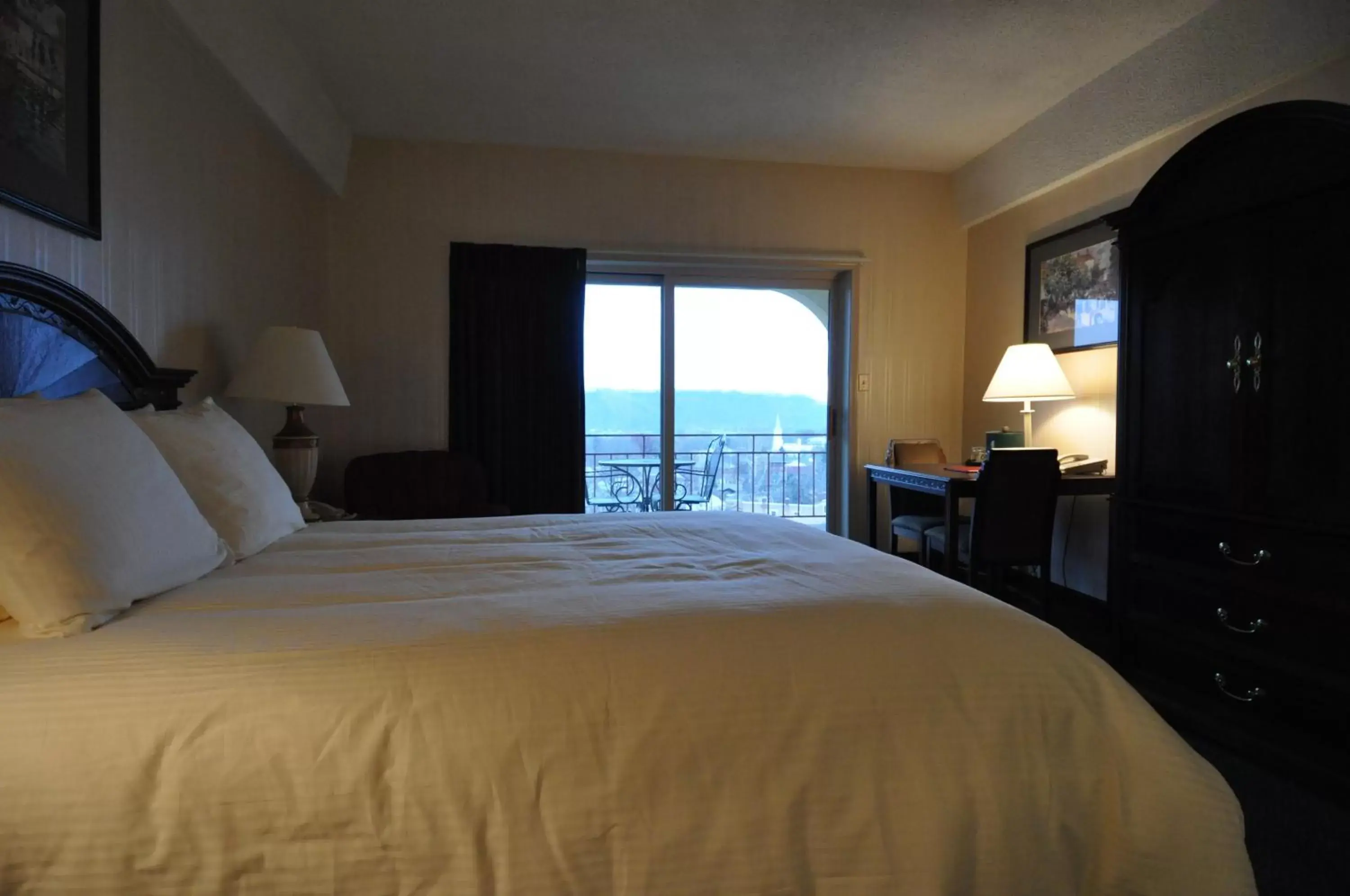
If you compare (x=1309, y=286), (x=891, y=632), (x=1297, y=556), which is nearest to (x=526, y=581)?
(x=891, y=632)

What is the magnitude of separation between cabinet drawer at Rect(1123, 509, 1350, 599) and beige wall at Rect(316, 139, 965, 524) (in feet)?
6.78

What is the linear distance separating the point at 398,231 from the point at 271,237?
2.99 ft

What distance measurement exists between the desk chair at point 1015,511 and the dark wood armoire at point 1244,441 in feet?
1.52

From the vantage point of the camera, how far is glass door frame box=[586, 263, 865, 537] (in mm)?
4301

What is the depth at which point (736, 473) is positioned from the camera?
5.51 metres

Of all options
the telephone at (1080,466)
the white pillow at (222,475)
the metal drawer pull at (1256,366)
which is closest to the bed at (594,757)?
the white pillow at (222,475)

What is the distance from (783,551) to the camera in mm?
1667

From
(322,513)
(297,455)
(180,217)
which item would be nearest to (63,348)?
(180,217)

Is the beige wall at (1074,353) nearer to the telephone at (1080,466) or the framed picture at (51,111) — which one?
the telephone at (1080,466)

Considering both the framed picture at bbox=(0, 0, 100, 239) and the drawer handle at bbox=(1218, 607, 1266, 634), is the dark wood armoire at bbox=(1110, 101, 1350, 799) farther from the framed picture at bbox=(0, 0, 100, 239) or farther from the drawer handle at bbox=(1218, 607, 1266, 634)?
the framed picture at bbox=(0, 0, 100, 239)

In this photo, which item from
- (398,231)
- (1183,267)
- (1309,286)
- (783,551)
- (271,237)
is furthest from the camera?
(398,231)

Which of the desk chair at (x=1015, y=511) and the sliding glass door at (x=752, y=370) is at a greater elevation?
the sliding glass door at (x=752, y=370)

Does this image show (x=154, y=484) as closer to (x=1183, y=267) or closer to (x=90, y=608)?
(x=90, y=608)

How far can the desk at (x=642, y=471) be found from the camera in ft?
16.7
